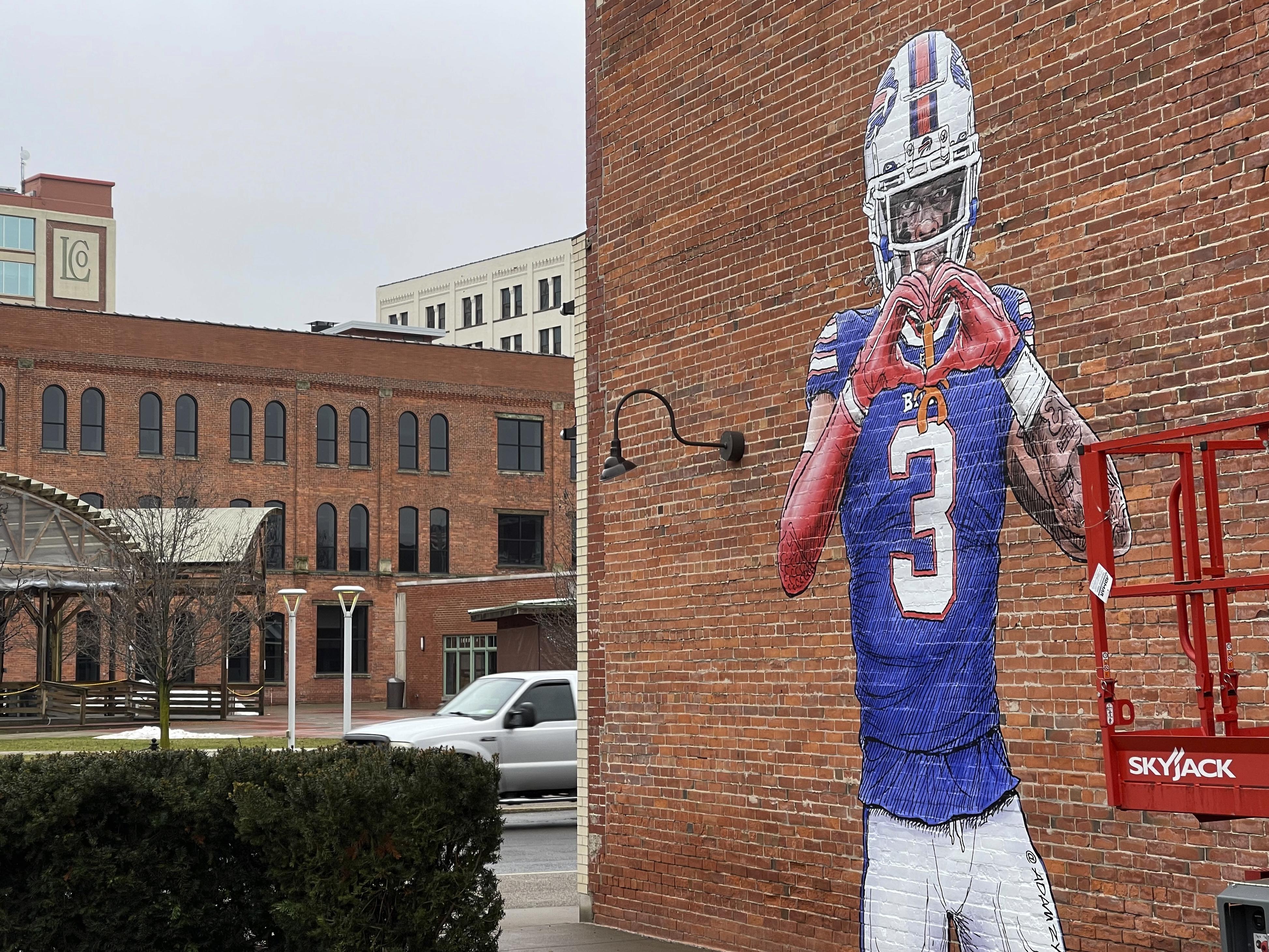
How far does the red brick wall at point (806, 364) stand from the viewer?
22.2ft

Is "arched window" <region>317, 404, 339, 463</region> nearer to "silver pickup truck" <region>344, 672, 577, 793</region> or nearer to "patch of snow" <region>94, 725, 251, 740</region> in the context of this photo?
"patch of snow" <region>94, 725, 251, 740</region>

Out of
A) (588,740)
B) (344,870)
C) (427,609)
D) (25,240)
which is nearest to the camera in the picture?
(344,870)

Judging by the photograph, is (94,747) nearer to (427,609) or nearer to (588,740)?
(588,740)

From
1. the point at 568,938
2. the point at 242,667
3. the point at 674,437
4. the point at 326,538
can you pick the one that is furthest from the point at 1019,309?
the point at 326,538

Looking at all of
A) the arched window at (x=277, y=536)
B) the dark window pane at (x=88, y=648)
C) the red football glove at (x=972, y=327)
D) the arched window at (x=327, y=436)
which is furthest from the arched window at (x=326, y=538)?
the red football glove at (x=972, y=327)

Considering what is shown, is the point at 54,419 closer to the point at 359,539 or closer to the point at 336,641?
the point at 359,539

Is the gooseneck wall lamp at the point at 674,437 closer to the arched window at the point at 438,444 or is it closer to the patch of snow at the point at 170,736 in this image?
the patch of snow at the point at 170,736

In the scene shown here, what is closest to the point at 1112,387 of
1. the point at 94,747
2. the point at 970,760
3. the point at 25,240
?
the point at 970,760

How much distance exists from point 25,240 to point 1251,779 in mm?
121896

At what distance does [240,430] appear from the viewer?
176 feet

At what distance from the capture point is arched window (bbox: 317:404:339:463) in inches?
2179

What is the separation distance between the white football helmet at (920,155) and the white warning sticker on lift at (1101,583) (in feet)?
10.7

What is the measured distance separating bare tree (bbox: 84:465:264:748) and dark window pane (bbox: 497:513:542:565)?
14.3 metres

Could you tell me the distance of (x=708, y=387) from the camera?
10.1 meters
